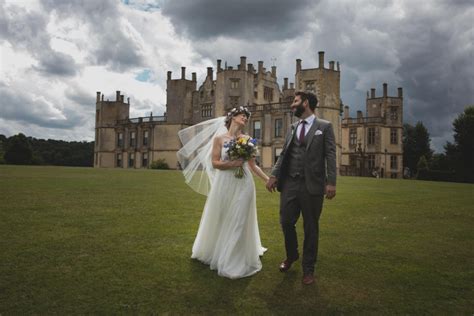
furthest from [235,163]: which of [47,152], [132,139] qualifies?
[47,152]

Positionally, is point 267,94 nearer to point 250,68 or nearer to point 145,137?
point 250,68

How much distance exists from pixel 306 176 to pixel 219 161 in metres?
1.32

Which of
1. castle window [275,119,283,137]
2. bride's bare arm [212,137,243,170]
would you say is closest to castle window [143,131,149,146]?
castle window [275,119,283,137]

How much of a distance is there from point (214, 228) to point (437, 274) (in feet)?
9.76

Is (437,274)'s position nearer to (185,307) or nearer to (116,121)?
(185,307)

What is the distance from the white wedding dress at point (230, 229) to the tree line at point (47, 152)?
6012 cm

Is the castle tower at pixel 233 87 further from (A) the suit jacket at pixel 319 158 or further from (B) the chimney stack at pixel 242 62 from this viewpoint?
(A) the suit jacket at pixel 319 158

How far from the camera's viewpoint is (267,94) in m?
56.3

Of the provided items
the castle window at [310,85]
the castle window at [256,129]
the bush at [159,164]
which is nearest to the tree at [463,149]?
the castle window at [310,85]

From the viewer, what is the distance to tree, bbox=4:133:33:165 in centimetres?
5744

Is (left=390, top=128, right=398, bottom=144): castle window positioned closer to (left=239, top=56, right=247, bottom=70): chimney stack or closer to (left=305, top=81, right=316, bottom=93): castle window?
(left=305, top=81, right=316, bottom=93): castle window

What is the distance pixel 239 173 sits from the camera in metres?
5.61

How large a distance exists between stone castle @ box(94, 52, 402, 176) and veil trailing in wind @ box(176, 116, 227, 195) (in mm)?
36525

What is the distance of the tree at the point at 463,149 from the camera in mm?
37594
